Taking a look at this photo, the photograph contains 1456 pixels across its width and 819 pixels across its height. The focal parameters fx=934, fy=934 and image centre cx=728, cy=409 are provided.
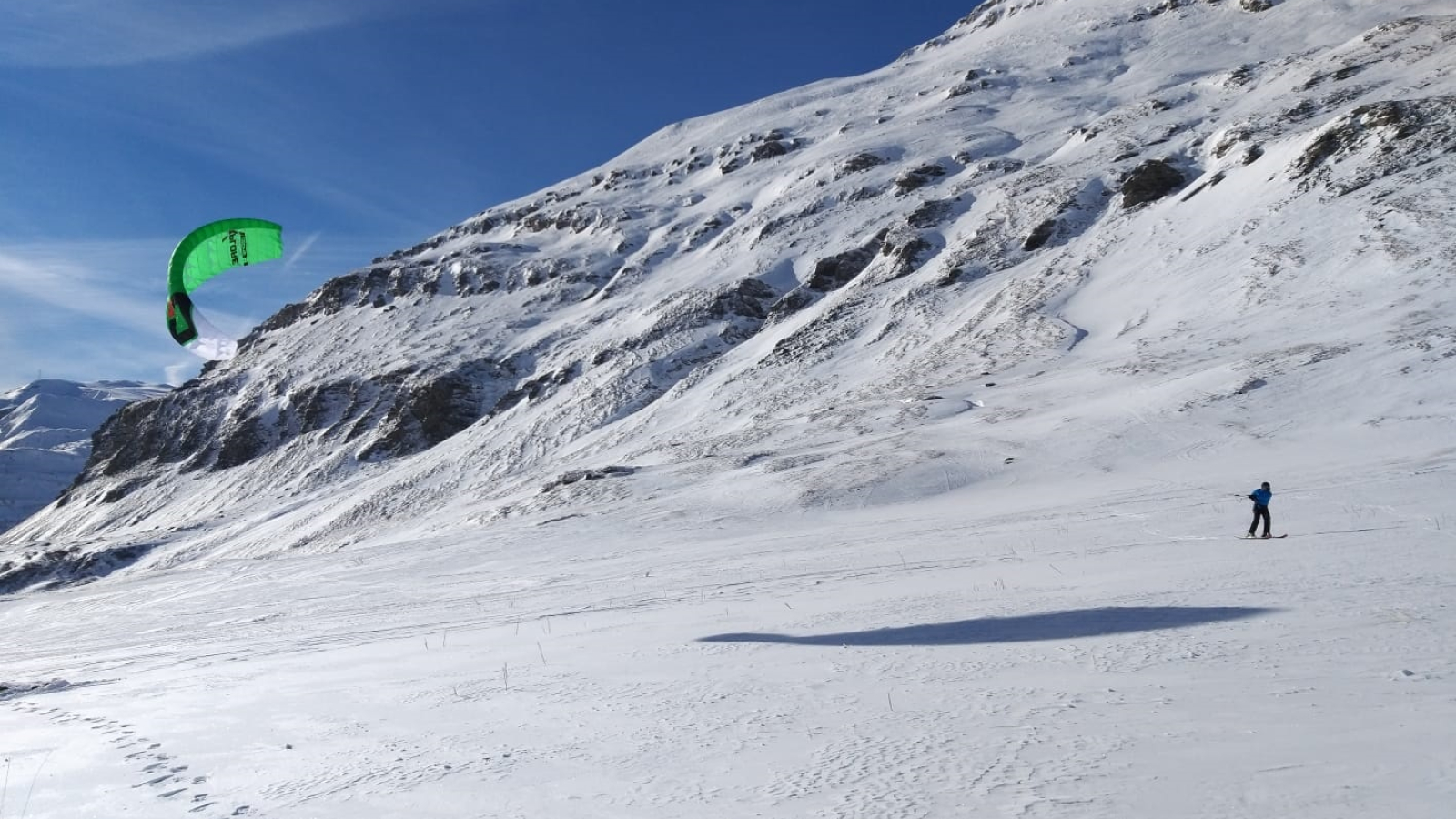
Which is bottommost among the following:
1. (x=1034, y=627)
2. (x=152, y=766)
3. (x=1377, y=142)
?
(x=1034, y=627)

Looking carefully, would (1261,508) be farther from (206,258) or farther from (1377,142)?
(1377,142)

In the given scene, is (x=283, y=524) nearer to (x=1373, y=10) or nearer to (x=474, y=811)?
(x=474, y=811)

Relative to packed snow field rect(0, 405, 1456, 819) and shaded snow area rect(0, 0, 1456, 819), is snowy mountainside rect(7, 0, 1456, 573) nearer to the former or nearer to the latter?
shaded snow area rect(0, 0, 1456, 819)

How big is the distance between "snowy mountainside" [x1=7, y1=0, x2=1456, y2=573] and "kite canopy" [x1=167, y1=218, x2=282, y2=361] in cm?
1308

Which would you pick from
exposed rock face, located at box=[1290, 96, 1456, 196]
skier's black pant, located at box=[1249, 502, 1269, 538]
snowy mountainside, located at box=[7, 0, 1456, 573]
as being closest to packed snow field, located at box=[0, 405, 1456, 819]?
skier's black pant, located at box=[1249, 502, 1269, 538]

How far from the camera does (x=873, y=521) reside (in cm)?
2209

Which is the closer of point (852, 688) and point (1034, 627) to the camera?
point (852, 688)

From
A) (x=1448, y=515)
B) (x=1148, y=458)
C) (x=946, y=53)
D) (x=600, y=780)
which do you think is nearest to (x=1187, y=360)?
(x=1148, y=458)

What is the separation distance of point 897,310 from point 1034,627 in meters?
44.3

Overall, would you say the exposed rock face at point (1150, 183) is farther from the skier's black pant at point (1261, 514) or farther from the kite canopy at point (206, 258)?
the kite canopy at point (206, 258)

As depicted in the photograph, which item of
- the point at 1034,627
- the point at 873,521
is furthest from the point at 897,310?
the point at 1034,627

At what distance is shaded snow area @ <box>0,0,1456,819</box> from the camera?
5875 millimetres

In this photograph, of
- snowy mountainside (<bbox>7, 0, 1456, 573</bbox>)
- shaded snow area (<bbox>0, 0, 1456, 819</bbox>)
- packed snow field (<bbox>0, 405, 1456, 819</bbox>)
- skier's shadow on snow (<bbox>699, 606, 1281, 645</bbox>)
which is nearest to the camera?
packed snow field (<bbox>0, 405, 1456, 819</bbox>)

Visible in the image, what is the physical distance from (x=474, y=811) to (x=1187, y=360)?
30905 mm
